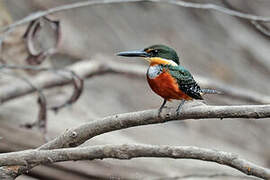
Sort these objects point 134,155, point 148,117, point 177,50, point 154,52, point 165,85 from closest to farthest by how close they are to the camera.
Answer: point 134,155, point 148,117, point 165,85, point 154,52, point 177,50

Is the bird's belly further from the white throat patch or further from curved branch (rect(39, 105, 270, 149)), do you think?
curved branch (rect(39, 105, 270, 149))

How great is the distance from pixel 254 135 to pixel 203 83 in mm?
1386

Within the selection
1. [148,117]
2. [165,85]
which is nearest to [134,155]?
[148,117]

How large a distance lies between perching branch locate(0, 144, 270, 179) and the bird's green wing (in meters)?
0.46

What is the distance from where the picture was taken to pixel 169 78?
207cm

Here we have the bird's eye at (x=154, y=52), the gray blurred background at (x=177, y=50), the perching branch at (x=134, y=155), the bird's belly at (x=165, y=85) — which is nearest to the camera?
the perching branch at (x=134, y=155)

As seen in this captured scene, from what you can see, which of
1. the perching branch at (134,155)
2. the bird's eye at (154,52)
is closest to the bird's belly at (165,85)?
the bird's eye at (154,52)

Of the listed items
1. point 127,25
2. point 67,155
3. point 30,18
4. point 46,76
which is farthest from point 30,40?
point 127,25

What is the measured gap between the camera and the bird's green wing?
2.08 meters

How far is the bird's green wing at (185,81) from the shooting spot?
208 cm

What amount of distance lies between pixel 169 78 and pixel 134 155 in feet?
1.54

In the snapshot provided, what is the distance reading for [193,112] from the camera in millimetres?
1793

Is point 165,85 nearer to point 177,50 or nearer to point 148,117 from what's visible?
point 148,117

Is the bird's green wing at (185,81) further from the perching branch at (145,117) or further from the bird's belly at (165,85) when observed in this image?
the perching branch at (145,117)
